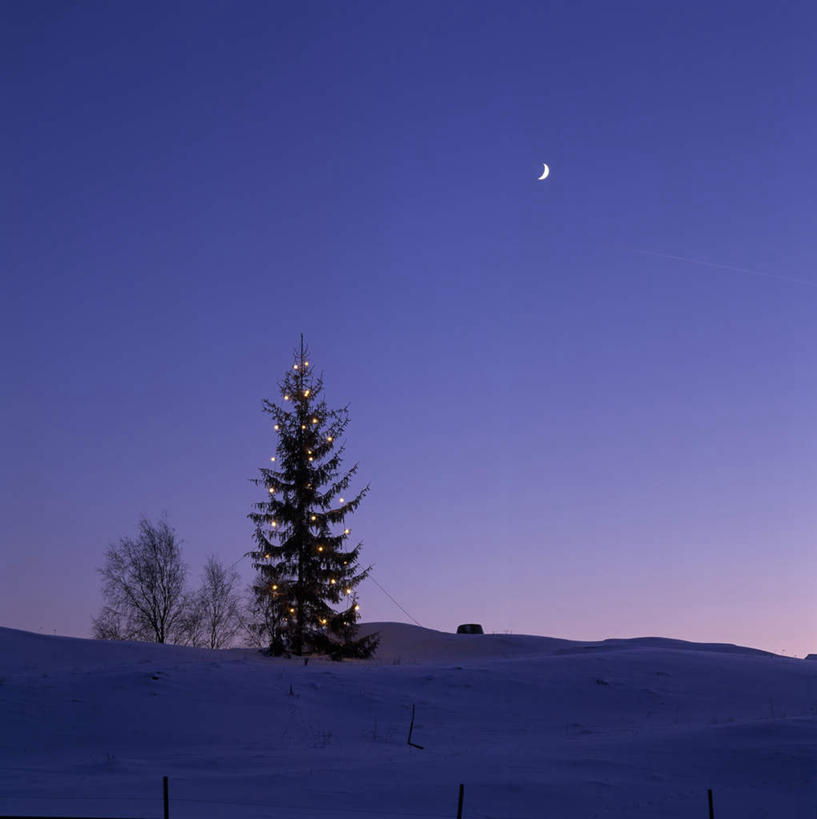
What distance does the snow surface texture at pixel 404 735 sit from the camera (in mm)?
15102

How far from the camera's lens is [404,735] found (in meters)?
22.0

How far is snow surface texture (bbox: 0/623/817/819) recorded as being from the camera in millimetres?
15102

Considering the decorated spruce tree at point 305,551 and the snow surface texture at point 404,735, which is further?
the decorated spruce tree at point 305,551

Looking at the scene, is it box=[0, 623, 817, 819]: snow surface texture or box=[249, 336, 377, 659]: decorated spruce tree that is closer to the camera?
box=[0, 623, 817, 819]: snow surface texture

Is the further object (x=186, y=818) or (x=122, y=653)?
(x=122, y=653)

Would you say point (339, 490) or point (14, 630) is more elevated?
point (339, 490)

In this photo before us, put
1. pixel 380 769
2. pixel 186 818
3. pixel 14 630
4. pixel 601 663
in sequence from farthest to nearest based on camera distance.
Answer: pixel 14 630 < pixel 601 663 < pixel 380 769 < pixel 186 818

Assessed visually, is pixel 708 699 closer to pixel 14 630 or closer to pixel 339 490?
pixel 339 490

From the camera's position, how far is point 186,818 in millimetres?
13273

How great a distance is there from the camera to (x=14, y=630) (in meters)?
36.8

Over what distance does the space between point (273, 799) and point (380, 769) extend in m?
2.88

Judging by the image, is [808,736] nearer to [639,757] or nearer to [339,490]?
[639,757]

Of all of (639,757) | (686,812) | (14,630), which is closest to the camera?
(686,812)

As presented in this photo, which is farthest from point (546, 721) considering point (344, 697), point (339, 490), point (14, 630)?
point (14, 630)
